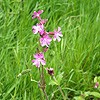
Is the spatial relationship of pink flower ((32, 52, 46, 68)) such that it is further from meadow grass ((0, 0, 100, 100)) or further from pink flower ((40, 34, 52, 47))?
meadow grass ((0, 0, 100, 100))

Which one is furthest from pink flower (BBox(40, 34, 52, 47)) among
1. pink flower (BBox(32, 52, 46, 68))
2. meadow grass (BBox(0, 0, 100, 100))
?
meadow grass (BBox(0, 0, 100, 100))

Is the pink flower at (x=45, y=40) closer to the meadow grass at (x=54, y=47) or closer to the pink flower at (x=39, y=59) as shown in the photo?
the pink flower at (x=39, y=59)

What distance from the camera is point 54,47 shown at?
92.1 inches

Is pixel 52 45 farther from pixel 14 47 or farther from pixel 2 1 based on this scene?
pixel 2 1

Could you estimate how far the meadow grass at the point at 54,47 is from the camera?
6.70 ft

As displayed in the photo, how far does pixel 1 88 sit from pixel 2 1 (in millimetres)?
928

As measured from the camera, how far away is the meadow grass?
6.70 ft

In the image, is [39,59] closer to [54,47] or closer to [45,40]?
[45,40]

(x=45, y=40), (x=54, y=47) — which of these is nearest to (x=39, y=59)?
(x=45, y=40)

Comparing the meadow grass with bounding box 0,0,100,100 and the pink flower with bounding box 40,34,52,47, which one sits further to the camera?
the meadow grass with bounding box 0,0,100,100

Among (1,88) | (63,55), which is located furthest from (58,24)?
(1,88)

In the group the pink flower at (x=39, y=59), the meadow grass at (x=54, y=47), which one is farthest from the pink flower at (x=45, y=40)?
the meadow grass at (x=54, y=47)

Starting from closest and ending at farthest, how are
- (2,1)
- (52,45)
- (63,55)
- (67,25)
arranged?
1. (63,55)
2. (52,45)
3. (67,25)
4. (2,1)

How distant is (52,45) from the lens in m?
2.38
